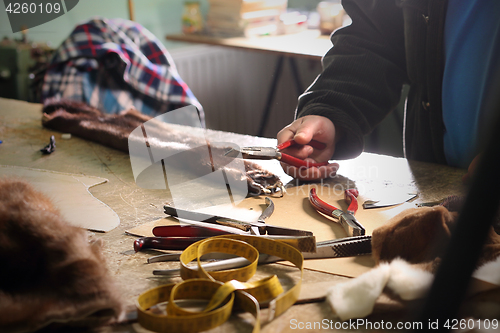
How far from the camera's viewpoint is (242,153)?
800 mm

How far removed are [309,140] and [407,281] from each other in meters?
0.50

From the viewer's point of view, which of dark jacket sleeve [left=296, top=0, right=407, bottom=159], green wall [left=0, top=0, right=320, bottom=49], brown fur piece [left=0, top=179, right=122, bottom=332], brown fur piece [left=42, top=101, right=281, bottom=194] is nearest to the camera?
brown fur piece [left=0, top=179, right=122, bottom=332]

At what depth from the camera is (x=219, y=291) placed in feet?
1.39

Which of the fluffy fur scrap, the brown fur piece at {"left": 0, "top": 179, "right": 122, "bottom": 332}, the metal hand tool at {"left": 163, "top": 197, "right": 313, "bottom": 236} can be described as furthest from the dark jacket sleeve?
the brown fur piece at {"left": 0, "top": 179, "right": 122, "bottom": 332}

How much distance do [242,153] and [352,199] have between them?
23 centimetres

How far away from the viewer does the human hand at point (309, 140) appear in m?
0.84

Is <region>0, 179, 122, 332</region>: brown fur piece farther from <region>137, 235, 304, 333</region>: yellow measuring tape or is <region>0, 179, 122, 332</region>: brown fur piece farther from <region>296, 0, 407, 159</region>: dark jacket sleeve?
<region>296, 0, 407, 159</region>: dark jacket sleeve

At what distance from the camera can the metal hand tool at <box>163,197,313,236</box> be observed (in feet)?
1.92

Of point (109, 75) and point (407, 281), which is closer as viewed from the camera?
point (407, 281)

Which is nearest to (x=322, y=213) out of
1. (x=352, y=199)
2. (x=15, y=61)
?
(x=352, y=199)

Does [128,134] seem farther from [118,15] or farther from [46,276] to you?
[118,15]

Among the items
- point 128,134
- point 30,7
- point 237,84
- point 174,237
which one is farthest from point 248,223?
point 237,84

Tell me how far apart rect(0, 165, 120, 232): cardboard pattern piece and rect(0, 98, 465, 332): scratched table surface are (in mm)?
18

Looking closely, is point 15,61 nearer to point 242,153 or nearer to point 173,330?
point 242,153
